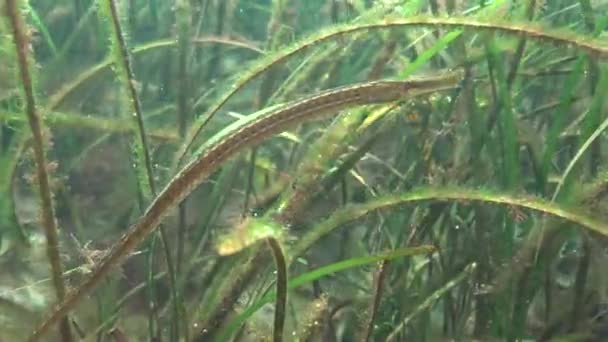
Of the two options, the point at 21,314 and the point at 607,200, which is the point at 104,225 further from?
the point at 607,200

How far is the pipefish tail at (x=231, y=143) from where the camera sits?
143cm

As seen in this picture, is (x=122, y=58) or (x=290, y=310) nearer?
(x=122, y=58)

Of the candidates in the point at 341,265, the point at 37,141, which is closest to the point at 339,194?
the point at 341,265

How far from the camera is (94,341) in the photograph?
94.0 inches

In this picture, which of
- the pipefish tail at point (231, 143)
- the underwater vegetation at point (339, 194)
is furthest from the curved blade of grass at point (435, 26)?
the pipefish tail at point (231, 143)

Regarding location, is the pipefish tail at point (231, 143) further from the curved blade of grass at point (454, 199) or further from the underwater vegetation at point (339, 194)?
the curved blade of grass at point (454, 199)

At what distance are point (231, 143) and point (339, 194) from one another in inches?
62.9

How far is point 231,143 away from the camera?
1.43 metres

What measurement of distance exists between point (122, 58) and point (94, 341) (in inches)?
40.6

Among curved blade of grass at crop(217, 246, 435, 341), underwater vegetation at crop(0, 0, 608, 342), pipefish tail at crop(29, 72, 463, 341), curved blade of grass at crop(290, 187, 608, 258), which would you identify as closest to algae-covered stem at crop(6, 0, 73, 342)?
underwater vegetation at crop(0, 0, 608, 342)

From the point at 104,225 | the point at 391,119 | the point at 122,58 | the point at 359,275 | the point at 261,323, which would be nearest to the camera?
the point at 122,58

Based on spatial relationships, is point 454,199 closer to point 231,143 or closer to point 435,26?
point 435,26

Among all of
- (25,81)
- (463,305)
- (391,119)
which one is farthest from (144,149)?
(463,305)

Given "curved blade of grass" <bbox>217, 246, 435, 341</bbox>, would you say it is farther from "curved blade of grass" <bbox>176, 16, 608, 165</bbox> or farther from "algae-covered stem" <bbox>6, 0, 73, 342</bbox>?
"curved blade of grass" <bbox>176, 16, 608, 165</bbox>
